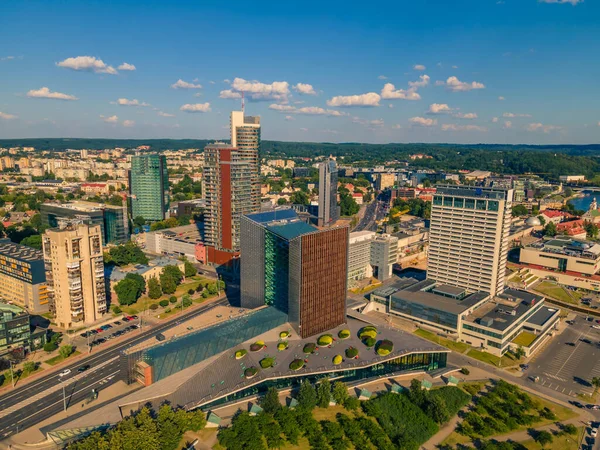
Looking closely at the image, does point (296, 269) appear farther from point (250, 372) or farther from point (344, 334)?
point (250, 372)

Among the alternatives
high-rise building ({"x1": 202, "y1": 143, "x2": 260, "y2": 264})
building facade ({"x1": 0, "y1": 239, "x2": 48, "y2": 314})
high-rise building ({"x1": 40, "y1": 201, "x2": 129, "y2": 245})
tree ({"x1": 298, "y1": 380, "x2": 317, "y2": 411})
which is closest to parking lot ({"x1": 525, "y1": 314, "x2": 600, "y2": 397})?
tree ({"x1": 298, "y1": 380, "x2": 317, "y2": 411})

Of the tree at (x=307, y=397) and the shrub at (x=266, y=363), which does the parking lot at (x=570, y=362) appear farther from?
the shrub at (x=266, y=363)

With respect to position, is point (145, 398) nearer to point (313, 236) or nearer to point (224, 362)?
point (224, 362)

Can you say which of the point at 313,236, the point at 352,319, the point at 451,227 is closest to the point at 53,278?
the point at 313,236

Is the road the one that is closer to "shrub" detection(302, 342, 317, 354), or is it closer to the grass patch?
the grass patch

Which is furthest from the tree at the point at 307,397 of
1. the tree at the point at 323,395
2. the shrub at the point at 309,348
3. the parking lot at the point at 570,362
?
the parking lot at the point at 570,362
